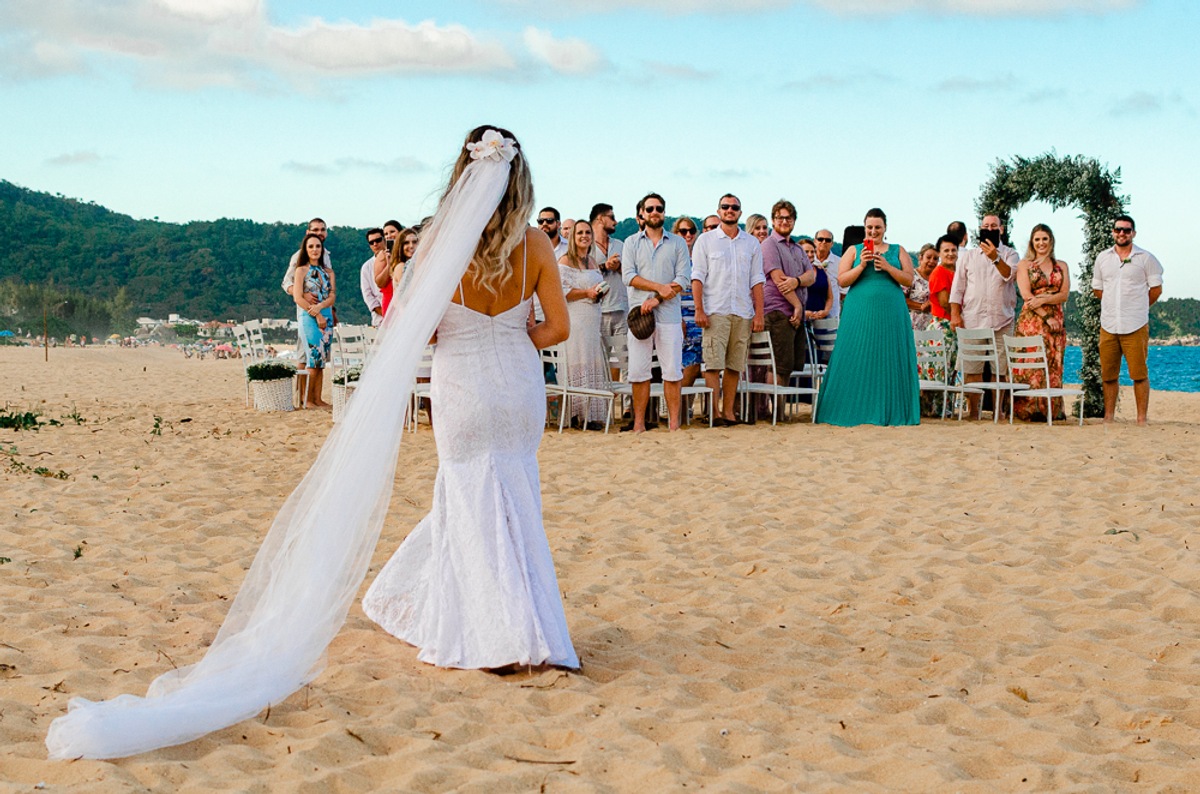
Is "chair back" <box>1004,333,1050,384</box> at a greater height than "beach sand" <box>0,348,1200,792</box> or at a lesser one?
greater

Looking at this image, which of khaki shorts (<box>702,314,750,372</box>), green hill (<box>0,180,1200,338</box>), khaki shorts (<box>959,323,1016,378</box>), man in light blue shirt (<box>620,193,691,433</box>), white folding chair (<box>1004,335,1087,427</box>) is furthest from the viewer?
green hill (<box>0,180,1200,338</box>)

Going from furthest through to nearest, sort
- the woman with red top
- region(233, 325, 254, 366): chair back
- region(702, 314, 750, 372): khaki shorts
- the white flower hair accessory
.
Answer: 1. region(233, 325, 254, 366): chair back
2. the woman with red top
3. region(702, 314, 750, 372): khaki shorts
4. the white flower hair accessory

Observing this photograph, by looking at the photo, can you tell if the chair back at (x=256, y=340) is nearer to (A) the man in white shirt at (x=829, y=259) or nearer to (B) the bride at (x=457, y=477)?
(A) the man in white shirt at (x=829, y=259)

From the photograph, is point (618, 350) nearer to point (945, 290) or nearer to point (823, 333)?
point (823, 333)

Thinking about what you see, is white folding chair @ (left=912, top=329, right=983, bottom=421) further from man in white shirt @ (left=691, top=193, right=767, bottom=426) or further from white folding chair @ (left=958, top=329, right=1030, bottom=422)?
man in white shirt @ (left=691, top=193, right=767, bottom=426)

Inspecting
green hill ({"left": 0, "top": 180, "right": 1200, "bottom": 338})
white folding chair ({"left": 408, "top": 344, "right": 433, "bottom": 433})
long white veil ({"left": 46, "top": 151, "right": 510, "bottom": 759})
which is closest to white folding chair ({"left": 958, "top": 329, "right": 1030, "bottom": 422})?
white folding chair ({"left": 408, "top": 344, "right": 433, "bottom": 433})

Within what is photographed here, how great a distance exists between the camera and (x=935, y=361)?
45.9ft

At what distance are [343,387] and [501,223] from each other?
788 cm

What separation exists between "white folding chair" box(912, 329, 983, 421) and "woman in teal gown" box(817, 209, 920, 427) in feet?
3.93

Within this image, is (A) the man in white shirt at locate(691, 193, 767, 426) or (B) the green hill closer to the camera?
(A) the man in white shirt at locate(691, 193, 767, 426)

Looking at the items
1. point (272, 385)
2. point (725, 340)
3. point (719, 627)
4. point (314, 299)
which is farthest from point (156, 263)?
point (719, 627)

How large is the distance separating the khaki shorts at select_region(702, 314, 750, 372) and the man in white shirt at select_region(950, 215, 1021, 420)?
9.34 feet

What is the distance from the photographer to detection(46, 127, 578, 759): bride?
429 cm

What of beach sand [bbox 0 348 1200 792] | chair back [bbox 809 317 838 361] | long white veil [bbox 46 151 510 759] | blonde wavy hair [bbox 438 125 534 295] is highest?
blonde wavy hair [bbox 438 125 534 295]
